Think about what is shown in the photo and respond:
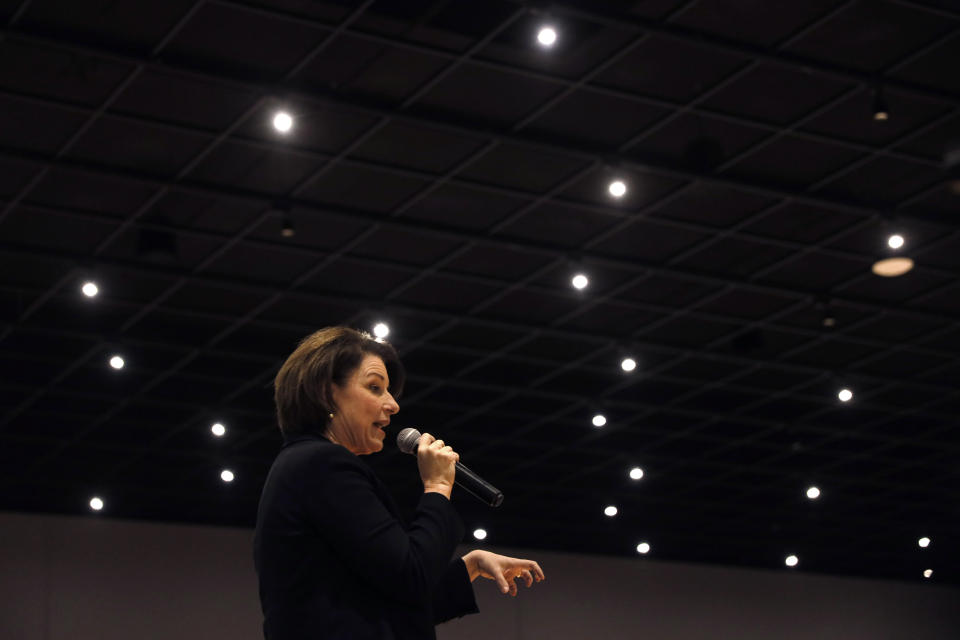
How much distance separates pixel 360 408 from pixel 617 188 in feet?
39.8

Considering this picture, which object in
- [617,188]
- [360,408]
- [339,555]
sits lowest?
[339,555]

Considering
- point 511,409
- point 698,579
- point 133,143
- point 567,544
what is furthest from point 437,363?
point 698,579

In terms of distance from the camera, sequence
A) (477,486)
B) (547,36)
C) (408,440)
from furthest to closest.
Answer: (547,36) < (408,440) < (477,486)

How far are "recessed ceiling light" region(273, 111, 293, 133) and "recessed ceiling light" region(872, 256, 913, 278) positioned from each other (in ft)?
24.2

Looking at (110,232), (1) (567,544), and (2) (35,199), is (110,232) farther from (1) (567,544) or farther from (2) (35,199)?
(1) (567,544)

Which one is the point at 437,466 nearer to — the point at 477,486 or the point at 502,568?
the point at 477,486

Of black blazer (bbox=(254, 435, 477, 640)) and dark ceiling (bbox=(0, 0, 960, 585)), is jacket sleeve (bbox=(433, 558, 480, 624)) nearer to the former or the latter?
black blazer (bbox=(254, 435, 477, 640))

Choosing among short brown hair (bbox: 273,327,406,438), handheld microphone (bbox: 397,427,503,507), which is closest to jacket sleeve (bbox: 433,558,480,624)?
handheld microphone (bbox: 397,427,503,507)

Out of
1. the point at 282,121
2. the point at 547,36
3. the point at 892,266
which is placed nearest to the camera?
the point at 547,36

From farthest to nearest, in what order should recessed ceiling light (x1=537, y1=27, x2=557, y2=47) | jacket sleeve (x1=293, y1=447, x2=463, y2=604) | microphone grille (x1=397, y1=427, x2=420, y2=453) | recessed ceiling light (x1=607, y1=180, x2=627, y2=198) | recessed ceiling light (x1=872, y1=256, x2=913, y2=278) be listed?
recessed ceiling light (x1=872, y1=256, x2=913, y2=278) → recessed ceiling light (x1=607, y1=180, x2=627, y2=198) → recessed ceiling light (x1=537, y1=27, x2=557, y2=47) → microphone grille (x1=397, y1=427, x2=420, y2=453) → jacket sleeve (x1=293, y1=447, x2=463, y2=604)

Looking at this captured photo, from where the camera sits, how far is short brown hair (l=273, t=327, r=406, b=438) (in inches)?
150

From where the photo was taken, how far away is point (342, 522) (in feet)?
11.5

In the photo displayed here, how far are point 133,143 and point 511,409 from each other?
9.18 m

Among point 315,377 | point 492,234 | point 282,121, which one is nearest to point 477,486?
point 315,377
